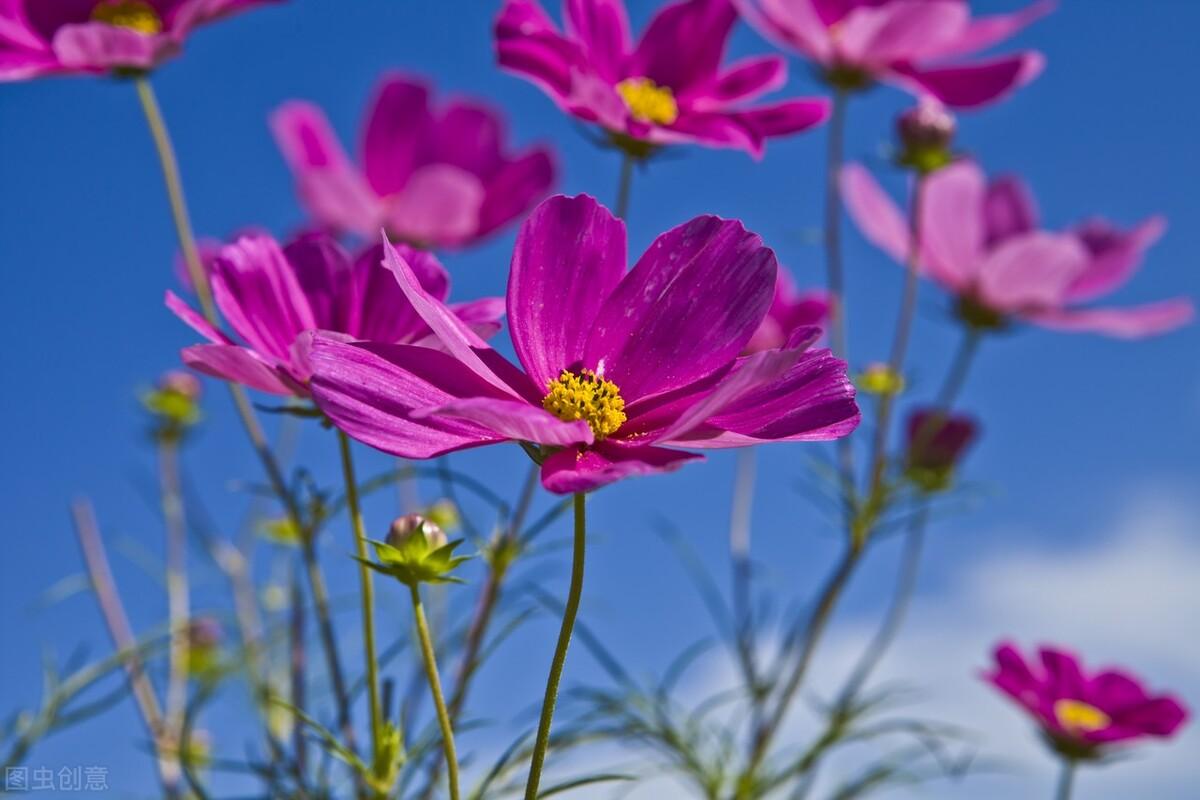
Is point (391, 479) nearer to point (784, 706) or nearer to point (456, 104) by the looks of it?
point (784, 706)

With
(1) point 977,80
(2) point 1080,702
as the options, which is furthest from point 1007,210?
(2) point 1080,702

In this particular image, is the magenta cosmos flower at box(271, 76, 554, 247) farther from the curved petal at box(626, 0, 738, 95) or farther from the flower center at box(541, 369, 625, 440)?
the flower center at box(541, 369, 625, 440)

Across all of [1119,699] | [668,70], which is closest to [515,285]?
[668,70]

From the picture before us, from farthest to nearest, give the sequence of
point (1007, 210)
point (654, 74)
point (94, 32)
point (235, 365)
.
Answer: point (1007, 210), point (654, 74), point (94, 32), point (235, 365)

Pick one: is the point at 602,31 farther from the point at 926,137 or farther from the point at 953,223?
the point at 953,223

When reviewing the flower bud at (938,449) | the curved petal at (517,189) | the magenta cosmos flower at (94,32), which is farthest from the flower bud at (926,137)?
the magenta cosmos flower at (94,32)

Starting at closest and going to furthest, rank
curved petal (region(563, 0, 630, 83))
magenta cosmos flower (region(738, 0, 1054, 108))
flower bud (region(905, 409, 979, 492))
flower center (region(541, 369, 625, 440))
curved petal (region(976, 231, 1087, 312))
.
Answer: flower center (region(541, 369, 625, 440)) → curved petal (region(563, 0, 630, 83)) → magenta cosmos flower (region(738, 0, 1054, 108)) → flower bud (region(905, 409, 979, 492)) → curved petal (region(976, 231, 1087, 312))

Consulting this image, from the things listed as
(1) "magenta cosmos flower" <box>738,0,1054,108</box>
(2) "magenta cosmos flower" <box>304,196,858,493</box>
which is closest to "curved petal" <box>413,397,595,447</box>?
(2) "magenta cosmos flower" <box>304,196,858,493</box>
